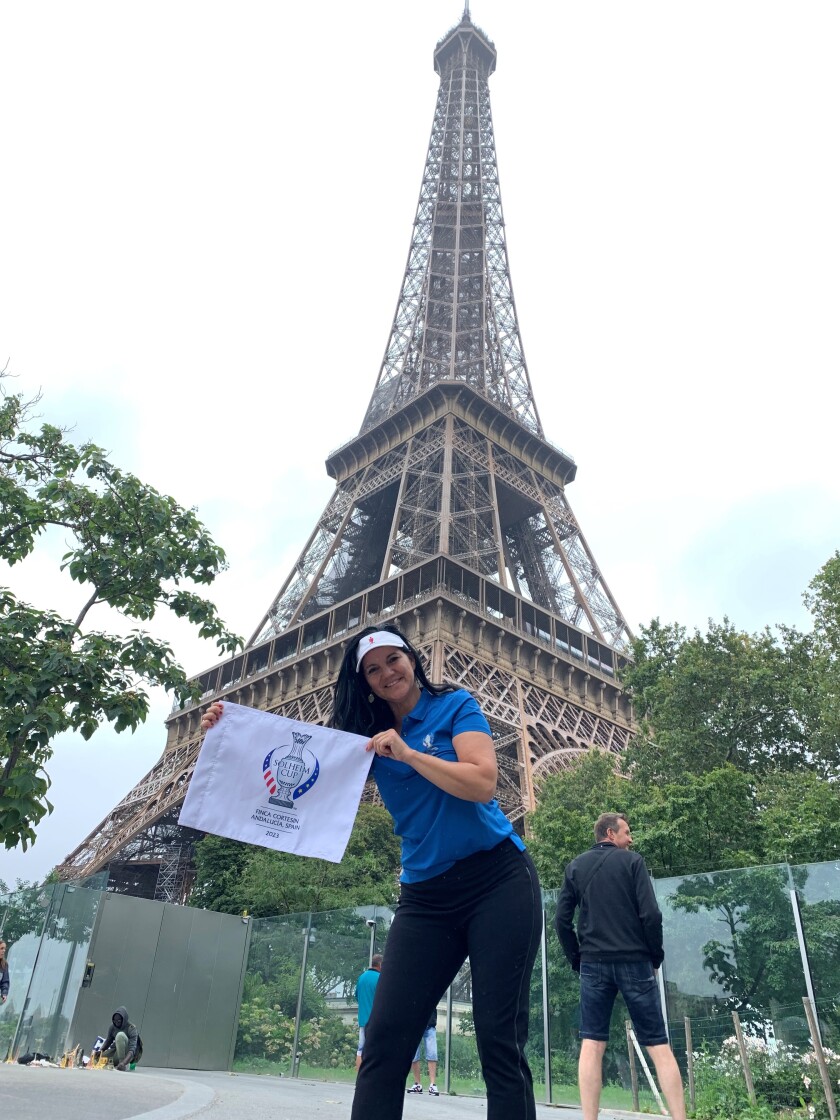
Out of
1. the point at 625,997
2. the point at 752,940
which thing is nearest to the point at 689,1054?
the point at 752,940

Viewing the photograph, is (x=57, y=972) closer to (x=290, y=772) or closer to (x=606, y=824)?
(x=606, y=824)

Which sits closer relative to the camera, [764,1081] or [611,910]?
[611,910]

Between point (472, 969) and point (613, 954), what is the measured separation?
2.47m

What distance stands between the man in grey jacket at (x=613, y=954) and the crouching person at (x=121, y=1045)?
1012 centimetres

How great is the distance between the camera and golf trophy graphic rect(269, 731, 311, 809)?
3.28 metres

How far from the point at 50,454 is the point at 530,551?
126 ft

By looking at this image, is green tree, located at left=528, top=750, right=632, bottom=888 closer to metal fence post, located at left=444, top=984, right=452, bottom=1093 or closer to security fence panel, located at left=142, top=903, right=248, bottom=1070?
metal fence post, located at left=444, top=984, right=452, bottom=1093

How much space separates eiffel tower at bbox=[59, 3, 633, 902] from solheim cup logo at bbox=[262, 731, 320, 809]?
2285cm

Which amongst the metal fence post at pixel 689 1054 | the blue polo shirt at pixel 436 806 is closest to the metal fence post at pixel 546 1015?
the metal fence post at pixel 689 1054

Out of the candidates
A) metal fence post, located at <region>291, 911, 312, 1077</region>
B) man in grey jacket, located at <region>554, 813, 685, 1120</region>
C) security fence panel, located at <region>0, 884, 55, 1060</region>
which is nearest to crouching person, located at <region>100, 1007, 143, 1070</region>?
security fence panel, located at <region>0, 884, 55, 1060</region>

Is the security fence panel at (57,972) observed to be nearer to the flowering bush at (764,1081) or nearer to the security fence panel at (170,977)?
the security fence panel at (170,977)

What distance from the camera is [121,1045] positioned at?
12789mm

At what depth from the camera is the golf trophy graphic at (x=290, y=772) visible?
10.8ft

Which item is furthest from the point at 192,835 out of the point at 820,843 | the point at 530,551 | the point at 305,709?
the point at 820,843
